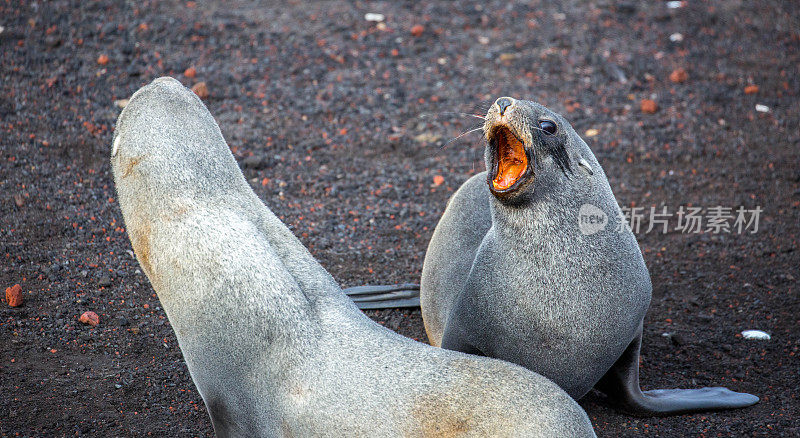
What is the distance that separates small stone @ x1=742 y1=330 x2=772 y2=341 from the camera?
5.04m

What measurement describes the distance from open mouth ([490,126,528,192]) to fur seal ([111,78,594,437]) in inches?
36.0

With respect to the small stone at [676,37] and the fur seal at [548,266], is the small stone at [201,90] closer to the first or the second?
the fur seal at [548,266]

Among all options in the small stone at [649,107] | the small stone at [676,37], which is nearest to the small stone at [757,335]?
the small stone at [649,107]

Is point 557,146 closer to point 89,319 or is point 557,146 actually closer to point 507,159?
point 507,159

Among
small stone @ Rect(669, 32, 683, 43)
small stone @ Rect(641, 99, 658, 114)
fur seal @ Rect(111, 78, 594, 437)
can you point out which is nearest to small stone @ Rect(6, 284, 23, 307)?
fur seal @ Rect(111, 78, 594, 437)

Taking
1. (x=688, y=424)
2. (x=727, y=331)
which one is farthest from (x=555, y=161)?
(x=727, y=331)

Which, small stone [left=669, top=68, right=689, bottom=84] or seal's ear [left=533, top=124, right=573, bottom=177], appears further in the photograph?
Result: small stone [left=669, top=68, right=689, bottom=84]

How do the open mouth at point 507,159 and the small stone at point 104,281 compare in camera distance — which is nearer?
the open mouth at point 507,159

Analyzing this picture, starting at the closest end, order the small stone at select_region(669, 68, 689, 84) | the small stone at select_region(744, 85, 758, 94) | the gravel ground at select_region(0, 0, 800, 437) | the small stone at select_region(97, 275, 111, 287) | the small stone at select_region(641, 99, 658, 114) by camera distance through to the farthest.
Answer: the gravel ground at select_region(0, 0, 800, 437)
the small stone at select_region(97, 275, 111, 287)
the small stone at select_region(641, 99, 658, 114)
the small stone at select_region(744, 85, 758, 94)
the small stone at select_region(669, 68, 689, 84)

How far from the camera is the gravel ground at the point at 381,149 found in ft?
15.1

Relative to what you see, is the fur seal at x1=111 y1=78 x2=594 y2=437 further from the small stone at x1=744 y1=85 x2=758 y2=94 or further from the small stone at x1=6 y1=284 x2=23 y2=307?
the small stone at x1=744 y1=85 x2=758 y2=94

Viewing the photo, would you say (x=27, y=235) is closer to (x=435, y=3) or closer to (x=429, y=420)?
(x=429, y=420)

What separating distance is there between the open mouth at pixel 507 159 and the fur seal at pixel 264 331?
3.00ft

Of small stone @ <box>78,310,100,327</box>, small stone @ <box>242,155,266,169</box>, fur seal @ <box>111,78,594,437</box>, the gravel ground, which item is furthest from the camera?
small stone @ <box>242,155,266,169</box>
